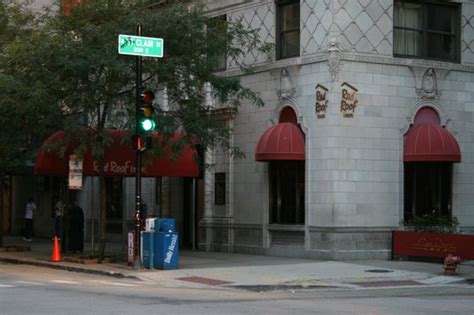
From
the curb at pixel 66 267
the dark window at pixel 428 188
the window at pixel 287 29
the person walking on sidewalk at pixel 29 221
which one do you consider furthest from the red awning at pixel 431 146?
the person walking on sidewalk at pixel 29 221

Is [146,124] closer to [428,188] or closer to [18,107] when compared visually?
[18,107]

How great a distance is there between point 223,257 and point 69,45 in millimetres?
8076

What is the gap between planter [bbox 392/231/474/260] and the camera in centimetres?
2044

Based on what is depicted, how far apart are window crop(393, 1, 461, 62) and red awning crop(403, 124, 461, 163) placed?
99.4 inches

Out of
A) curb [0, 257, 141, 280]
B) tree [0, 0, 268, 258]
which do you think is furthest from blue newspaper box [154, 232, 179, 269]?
tree [0, 0, 268, 258]

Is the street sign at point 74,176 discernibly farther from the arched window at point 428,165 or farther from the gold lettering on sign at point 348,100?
the arched window at point 428,165

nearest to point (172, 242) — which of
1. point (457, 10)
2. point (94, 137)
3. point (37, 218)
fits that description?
point (94, 137)

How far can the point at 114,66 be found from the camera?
1945 cm

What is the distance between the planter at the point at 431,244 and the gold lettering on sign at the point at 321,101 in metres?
4.12

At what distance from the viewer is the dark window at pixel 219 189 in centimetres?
2595

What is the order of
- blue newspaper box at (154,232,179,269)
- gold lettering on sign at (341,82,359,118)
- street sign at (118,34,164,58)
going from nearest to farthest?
street sign at (118,34,164,58) < blue newspaper box at (154,232,179,269) < gold lettering on sign at (341,82,359,118)

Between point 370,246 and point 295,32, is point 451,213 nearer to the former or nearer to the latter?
point 370,246

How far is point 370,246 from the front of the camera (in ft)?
73.5

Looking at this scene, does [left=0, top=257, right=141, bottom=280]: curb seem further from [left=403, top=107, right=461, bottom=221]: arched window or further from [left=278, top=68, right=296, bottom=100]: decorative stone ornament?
[left=403, top=107, right=461, bottom=221]: arched window
